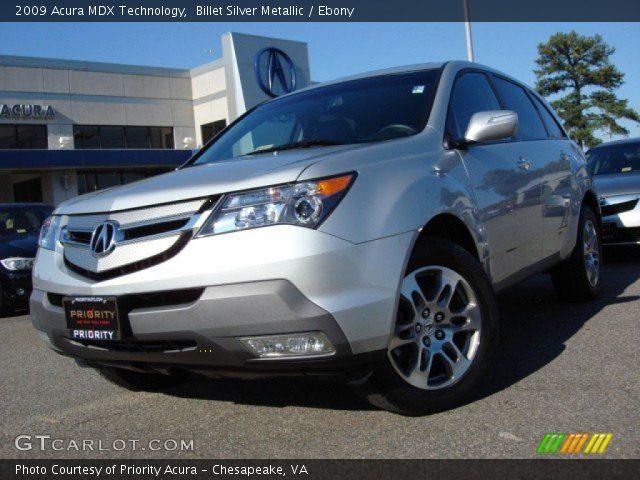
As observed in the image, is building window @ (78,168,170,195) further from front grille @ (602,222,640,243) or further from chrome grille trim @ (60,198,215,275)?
chrome grille trim @ (60,198,215,275)

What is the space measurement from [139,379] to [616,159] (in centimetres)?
725

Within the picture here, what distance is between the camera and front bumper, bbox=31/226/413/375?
2.66 m

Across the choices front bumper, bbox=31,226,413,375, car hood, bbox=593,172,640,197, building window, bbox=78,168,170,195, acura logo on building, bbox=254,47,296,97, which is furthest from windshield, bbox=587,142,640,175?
building window, bbox=78,168,170,195

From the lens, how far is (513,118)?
3.73 meters

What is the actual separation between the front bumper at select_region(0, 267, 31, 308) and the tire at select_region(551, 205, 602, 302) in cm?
598

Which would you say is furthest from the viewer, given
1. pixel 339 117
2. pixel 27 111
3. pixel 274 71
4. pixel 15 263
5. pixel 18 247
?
pixel 274 71

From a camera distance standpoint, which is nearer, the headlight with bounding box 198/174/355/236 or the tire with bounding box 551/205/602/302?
the headlight with bounding box 198/174/355/236

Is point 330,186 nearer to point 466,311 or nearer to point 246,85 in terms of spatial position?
point 466,311

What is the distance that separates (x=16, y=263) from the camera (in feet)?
27.3

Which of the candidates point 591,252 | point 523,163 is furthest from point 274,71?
point 523,163

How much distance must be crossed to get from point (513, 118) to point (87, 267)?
2.28 m

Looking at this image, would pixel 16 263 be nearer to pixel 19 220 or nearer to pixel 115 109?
pixel 19 220

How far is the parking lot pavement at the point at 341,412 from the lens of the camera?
2.84 m

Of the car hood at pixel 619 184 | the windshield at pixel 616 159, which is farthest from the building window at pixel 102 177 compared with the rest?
the car hood at pixel 619 184
